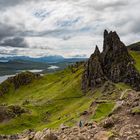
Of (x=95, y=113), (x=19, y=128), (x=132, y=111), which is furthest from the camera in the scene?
(x=19, y=128)

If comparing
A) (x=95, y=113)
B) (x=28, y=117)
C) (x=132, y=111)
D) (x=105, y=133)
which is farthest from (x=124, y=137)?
(x=28, y=117)

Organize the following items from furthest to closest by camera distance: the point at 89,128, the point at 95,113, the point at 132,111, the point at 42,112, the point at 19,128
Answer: the point at 42,112, the point at 19,128, the point at 95,113, the point at 132,111, the point at 89,128

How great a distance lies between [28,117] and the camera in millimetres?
177875

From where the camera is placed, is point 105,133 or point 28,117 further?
point 28,117

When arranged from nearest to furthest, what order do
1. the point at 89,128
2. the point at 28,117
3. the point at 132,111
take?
the point at 89,128 → the point at 132,111 → the point at 28,117

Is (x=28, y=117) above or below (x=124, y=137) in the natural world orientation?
below

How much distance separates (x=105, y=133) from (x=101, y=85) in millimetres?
165267

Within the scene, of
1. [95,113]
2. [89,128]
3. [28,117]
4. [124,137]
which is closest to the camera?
[124,137]

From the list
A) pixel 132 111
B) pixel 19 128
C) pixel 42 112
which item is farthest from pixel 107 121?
pixel 42 112

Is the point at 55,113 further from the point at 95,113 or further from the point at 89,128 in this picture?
the point at 89,128

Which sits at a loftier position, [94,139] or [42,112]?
[94,139]

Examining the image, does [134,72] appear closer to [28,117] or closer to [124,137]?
[28,117]

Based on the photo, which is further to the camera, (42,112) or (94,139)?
(42,112)

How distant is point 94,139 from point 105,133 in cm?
131
